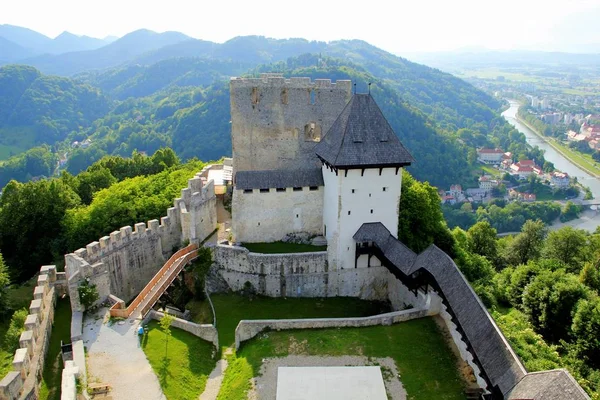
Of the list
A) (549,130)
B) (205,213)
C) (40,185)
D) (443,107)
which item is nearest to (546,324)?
(205,213)

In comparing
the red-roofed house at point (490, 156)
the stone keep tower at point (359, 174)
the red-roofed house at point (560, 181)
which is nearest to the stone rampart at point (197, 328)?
the stone keep tower at point (359, 174)

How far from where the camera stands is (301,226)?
29984 mm

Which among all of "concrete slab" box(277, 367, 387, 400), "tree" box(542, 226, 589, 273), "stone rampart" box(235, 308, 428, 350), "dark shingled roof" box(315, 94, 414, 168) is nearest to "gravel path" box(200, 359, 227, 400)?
"stone rampart" box(235, 308, 428, 350)

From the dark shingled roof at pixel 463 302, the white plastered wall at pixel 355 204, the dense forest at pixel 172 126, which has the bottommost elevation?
the dense forest at pixel 172 126

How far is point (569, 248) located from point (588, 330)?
57.8ft

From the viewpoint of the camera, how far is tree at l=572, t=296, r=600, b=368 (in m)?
26.9

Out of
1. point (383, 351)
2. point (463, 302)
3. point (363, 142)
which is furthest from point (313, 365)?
point (363, 142)

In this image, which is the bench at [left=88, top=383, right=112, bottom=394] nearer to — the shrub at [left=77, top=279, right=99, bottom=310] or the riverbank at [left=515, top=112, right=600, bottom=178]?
the shrub at [left=77, top=279, right=99, bottom=310]

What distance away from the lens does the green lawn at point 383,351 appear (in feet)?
63.2

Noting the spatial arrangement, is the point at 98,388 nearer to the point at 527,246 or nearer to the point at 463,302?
the point at 463,302

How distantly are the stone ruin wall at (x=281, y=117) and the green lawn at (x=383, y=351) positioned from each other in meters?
12.9

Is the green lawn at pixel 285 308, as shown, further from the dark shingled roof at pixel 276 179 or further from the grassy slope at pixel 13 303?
the grassy slope at pixel 13 303

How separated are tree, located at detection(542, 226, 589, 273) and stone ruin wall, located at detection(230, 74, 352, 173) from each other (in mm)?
26186

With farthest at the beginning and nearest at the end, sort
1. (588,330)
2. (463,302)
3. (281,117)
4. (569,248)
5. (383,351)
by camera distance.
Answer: (569,248) → (281,117) → (588,330) → (383,351) → (463,302)
